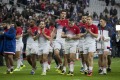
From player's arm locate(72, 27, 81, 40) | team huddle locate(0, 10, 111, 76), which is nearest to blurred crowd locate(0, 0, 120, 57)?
team huddle locate(0, 10, 111, 76)

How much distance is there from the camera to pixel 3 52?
69.0 feet

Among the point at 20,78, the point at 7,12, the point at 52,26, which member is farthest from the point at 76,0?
the point at 20,78

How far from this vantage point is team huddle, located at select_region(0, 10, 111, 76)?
65.4ft

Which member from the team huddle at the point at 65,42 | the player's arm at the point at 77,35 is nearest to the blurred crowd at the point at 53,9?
the team huddle at the point at 65,42

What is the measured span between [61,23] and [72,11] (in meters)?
22.4

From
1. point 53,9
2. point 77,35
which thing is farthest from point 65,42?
point 53,9

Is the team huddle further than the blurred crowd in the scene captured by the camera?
No

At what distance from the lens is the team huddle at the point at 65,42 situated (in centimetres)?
1992

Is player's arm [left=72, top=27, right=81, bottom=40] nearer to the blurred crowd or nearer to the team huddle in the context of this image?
the team huddle

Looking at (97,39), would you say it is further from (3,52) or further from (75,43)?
(3,52)

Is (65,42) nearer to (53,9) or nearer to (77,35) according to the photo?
(77,35)

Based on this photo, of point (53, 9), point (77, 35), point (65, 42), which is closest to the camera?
point (77, 35)

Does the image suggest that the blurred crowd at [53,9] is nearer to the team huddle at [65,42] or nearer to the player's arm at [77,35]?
the team huddle at [65,42]

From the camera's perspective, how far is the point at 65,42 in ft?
67.0
